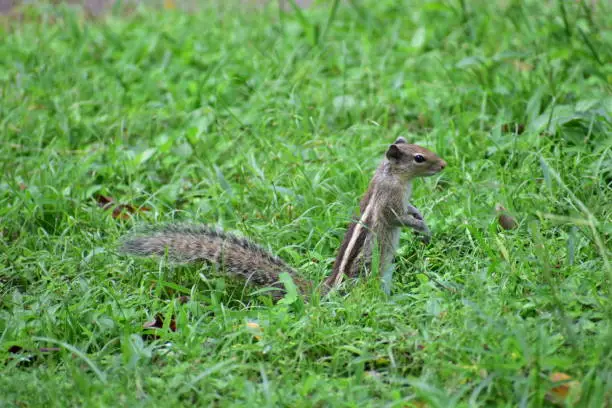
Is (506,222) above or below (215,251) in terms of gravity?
below

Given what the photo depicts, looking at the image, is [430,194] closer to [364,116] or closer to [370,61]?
[364,116]

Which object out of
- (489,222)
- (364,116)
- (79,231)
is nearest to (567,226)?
(489,222)

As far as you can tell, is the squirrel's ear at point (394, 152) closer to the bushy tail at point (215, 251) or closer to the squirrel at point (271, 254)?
the squirrel at point (271, 254)

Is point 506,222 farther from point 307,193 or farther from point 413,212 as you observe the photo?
point 307,193

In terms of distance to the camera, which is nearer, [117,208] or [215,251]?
[215,251]

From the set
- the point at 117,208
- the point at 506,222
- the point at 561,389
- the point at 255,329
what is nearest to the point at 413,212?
the point at 506,222

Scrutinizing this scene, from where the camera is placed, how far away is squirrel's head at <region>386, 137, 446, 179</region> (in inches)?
182

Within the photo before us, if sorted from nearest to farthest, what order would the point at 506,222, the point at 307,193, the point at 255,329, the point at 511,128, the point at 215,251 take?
1. the point at 255,329
2. the point at 215,251
3. the point at 506,222
4. the point at 307,193
5. the point at 511,128

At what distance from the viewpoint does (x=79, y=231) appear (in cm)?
500

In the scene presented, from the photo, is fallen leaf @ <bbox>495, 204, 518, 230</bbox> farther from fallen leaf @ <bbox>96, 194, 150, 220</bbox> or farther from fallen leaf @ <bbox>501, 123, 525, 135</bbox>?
fallen leaf @ <bbox>96, 194, 150, 220</bbox>

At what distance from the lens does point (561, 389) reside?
3.15 metres

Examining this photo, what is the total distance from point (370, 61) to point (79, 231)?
269 cm

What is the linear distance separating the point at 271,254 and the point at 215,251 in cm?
26

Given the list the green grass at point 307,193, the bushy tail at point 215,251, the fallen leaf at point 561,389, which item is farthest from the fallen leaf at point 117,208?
the fallen leaf at point 561,389
